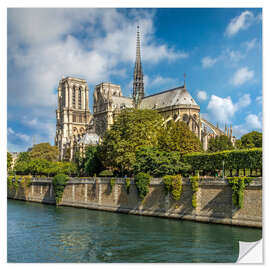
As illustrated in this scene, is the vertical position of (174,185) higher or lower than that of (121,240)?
higher

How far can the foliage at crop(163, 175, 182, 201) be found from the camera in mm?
30114

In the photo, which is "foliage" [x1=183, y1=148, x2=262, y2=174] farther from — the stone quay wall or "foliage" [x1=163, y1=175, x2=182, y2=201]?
"foliage" [x1=163, y1=175, x2=182, y2=201]

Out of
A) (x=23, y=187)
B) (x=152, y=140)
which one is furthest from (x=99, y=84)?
(x=152, y=140)

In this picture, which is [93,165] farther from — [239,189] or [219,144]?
[239,189]

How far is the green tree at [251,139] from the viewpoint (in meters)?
51.4

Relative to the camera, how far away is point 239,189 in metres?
25.9

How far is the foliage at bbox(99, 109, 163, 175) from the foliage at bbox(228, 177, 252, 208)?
14655 millimetres

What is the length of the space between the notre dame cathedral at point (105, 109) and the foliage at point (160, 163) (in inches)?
704

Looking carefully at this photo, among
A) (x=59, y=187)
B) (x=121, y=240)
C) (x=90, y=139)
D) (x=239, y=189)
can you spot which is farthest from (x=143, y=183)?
(x=90, y=139)

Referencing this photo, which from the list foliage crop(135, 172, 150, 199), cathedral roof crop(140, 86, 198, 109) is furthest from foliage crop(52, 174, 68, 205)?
cathedral roof crop(140, 86, 198, 109)

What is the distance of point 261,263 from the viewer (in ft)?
45.3

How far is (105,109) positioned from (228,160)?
47366mm

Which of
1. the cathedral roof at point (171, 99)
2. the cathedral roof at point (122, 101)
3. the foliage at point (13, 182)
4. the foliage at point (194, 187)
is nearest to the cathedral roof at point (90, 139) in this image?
the cathedral roof at point (122, 101)
